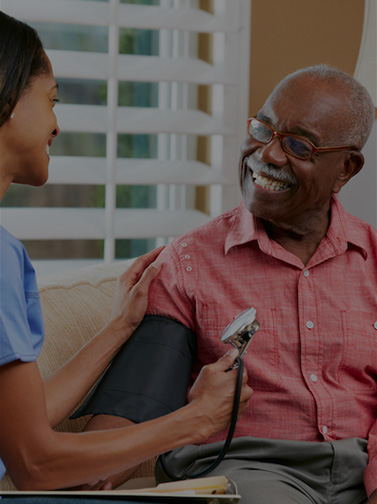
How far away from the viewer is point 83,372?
151cm

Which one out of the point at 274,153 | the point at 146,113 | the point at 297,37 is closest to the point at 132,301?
the point at 274,153

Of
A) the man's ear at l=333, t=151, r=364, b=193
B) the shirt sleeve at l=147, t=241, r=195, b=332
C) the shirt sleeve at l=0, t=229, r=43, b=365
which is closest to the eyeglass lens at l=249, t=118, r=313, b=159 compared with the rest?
the man's ear at l=333, t=151, r=364, b=193

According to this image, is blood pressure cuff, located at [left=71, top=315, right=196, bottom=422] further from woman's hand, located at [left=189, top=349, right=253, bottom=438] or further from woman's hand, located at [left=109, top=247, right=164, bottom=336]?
woman's hand, located at [left=189, top=349, right=253, bottom=438]

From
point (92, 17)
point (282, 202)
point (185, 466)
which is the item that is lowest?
point (185, 466)

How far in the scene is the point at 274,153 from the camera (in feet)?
5.34

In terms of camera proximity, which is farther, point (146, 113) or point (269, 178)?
point (146, 113)

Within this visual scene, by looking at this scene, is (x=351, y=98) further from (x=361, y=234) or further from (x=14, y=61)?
(x=14, y=61)

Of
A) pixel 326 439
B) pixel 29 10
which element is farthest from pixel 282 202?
pixel 29 10

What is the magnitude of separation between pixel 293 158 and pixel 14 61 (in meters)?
0.66

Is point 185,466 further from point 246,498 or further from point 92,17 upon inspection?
point 92,17

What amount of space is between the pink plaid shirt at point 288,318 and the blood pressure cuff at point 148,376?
0.12ft

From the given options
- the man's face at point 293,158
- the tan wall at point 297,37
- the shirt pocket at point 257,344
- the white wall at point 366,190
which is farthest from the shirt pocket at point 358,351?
the tan wall at point 297,37

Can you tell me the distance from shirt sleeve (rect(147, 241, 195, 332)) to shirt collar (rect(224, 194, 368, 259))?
0.13 m

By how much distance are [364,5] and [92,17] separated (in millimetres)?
1006
